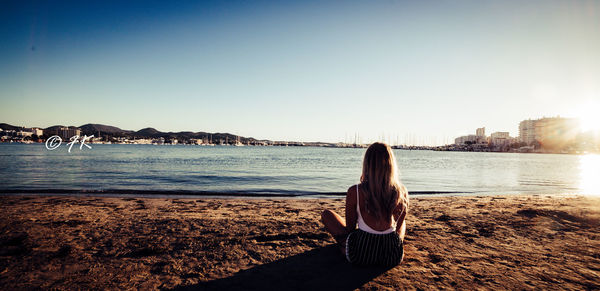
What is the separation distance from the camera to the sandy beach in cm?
353

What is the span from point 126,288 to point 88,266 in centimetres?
107

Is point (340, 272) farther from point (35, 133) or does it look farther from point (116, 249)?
point (35, 133)

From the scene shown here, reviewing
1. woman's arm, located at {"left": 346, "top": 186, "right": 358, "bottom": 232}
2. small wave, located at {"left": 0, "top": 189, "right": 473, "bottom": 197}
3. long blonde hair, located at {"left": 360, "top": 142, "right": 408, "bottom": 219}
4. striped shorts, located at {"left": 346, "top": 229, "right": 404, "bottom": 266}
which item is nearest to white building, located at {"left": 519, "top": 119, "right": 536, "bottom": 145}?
small wave, located at {"left": 0, "top": 189, "right": 473, "bottom": 197}

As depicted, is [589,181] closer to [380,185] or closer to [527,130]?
[380,185]

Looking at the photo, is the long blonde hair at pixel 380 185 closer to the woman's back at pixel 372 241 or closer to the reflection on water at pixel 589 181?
the woman's back at pixel 372 241

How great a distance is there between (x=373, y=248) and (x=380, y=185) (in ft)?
2.97

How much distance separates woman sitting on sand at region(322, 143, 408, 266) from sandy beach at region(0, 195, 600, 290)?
234 millimetres

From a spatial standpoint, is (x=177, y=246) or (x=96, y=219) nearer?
(x=177, y=246)

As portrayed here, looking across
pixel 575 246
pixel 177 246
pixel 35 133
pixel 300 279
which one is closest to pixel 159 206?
pixel 177 246

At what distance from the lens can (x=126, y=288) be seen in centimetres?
329

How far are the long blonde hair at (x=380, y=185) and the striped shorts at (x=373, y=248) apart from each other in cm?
34

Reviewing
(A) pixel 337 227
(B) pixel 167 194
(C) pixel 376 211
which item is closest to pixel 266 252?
(A) pixel 337 227

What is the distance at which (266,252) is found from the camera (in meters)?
4.59

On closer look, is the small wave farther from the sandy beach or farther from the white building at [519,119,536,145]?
the white building at [519,119,536,145]
